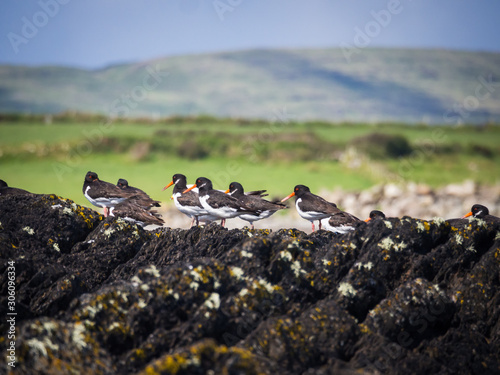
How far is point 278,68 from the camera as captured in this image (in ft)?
504

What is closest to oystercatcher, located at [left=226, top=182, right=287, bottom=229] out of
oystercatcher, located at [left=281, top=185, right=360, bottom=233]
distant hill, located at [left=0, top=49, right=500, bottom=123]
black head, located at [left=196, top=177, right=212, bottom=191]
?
oystercatcher, located at [left=281, top=185, right=360, bottom=233]

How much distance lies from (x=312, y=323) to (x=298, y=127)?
187ft

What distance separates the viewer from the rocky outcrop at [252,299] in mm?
6520

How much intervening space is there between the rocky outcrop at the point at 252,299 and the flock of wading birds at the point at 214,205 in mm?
3684

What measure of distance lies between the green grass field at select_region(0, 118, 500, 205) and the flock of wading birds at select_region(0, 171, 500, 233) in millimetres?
23557

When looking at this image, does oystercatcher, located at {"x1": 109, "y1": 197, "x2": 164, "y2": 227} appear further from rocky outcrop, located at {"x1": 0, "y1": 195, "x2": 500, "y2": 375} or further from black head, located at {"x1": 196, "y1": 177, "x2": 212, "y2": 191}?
rocky outcrop, located at {"x1": 0, "y1": 195, "x2": 500, "y2": 375}

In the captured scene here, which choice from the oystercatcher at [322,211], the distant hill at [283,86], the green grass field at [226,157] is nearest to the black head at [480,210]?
the oystercatcher at [322,211]

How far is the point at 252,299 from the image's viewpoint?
737 centimetres

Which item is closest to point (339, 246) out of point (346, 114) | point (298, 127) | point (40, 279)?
point (40, 279)

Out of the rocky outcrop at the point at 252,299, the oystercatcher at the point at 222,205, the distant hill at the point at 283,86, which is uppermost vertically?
the distant hill at the point at 283,86

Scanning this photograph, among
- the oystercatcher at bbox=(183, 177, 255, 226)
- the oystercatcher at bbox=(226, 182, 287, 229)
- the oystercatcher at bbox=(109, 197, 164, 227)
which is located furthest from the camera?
the oystercatcher at bbox=(226, 182, 287, 229)

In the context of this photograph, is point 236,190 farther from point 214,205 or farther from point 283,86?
point 283,86

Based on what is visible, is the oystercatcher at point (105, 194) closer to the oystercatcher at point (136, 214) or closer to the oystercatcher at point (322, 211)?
the oystercatcher at point (136, 214)

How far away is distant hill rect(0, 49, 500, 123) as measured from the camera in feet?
364
